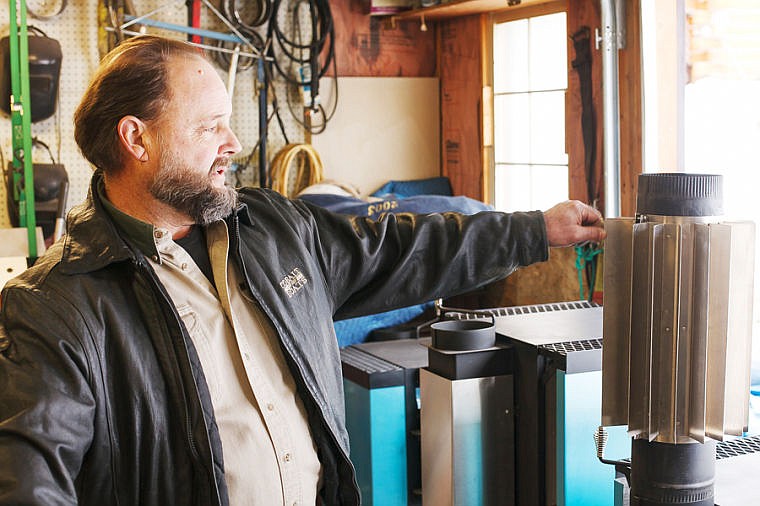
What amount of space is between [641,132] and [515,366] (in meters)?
1.67

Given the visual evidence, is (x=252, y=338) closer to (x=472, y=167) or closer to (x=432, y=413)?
(x=432, y=413)

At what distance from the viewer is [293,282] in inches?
72.1

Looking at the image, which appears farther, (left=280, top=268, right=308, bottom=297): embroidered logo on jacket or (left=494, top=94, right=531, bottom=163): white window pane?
(left=494, top=94, right=531, bottom=163): white window pane

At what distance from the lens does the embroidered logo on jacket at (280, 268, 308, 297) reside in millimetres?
1804

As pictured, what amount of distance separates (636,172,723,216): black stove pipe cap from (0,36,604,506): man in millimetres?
505

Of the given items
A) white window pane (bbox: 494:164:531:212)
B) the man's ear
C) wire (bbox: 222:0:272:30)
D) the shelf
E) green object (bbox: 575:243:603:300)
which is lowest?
green object (bbox: 575:243:603:300)

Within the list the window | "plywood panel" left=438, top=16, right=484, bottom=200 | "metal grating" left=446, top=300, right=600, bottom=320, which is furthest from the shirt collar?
"plywood panel" left=438, top=16, right=484, bottom=200

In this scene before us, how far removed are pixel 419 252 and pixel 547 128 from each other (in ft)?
7.96

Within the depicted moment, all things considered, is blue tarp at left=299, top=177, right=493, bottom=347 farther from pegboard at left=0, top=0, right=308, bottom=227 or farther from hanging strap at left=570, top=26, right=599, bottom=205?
pegboard at left=0, top=0, right=308, bottom=227

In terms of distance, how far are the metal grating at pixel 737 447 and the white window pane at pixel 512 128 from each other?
113 inches

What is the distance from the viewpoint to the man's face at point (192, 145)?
1.73 metres

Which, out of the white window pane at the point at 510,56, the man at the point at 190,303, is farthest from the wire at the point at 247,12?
the man at the point at 190,303

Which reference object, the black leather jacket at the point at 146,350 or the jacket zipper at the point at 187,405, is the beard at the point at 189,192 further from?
the jacket zipper at the point at 187,405

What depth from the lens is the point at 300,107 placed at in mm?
4984
